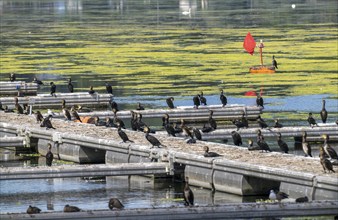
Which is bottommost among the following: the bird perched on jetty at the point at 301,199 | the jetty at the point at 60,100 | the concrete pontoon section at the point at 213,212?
the concrete pontoon section at the point at 213,212

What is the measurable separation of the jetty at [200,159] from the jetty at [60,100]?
10.7m

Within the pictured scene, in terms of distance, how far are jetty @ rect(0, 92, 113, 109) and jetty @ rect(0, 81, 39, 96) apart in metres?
4.83

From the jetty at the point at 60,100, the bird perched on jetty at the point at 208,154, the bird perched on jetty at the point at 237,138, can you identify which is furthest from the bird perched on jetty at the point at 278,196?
the jetty at the point at 60,100

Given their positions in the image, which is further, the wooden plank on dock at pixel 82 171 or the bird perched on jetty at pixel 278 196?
the wooden plank on dock at pixel 82 171

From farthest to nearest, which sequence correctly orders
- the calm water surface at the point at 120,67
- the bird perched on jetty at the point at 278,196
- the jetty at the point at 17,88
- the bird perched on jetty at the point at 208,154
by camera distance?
the jetty at the point at 17,88 → the bird perched on jetty at the point at 208,154 → the calm water surface at the point at 120,67 → the bird perched on jetty at the point at 278,196

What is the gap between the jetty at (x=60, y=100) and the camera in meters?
55.5

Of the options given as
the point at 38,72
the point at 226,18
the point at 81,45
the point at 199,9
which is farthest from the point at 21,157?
the point at 199,9

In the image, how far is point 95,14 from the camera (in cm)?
15138

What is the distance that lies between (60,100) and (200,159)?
21191 mm

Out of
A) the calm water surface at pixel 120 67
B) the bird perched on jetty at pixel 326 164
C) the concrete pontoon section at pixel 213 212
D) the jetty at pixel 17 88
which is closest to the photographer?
the concrete pontoon section at pixel 213 212

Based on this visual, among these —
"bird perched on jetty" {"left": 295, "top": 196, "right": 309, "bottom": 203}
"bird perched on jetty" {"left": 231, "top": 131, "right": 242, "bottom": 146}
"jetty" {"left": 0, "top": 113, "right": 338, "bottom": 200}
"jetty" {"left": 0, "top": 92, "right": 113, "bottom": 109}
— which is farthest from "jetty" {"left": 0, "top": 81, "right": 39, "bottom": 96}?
"bird perched on jetty" {"left": 295, "top": 196, "right": 309, "bottom": 203}

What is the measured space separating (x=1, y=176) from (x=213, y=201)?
6.11 m

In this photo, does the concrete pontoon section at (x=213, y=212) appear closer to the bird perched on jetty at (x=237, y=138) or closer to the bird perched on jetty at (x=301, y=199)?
the bird perched on jetty at (x=301, y=199)

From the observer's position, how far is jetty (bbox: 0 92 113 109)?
55.5m
